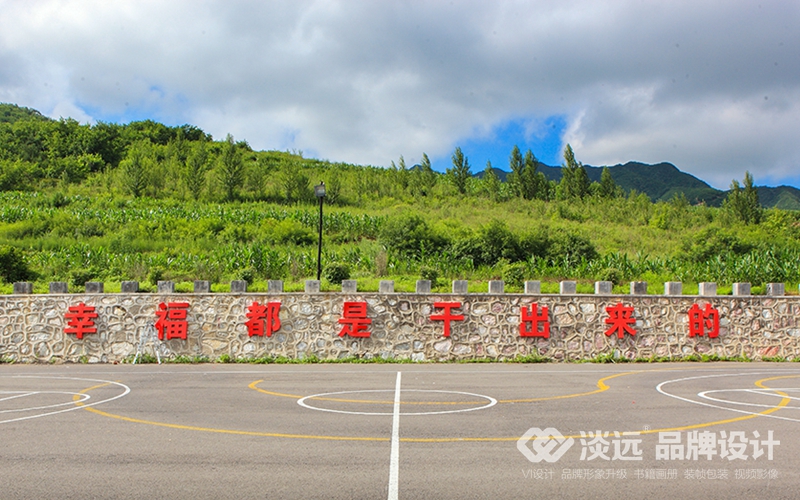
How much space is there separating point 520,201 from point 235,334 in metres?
41.1

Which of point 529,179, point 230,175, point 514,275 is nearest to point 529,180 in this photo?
point 529,179

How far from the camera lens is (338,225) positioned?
33.3 m

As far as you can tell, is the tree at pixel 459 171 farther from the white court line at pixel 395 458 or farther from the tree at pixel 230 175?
the white court line at pixel 395 458

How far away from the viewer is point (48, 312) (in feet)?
50.5

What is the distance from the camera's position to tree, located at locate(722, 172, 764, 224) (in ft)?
163

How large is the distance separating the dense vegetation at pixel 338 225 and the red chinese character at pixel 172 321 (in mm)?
2326

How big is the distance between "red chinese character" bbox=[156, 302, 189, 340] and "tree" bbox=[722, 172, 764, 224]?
49.0 metres

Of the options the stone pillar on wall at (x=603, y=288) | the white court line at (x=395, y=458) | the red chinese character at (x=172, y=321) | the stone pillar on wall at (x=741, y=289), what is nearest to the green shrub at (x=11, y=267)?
the red chinese character at (x=172, y=321)

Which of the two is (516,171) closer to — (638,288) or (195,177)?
(195,177)

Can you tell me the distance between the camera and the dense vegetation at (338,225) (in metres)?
22.9

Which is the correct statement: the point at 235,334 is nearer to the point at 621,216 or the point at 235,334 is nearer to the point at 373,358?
the point at 373,358

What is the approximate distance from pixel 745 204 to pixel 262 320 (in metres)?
49.3

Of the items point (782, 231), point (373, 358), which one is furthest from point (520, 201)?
point (373, 358)

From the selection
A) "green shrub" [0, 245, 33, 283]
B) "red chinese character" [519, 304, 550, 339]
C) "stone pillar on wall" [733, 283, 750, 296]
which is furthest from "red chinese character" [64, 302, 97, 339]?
"stone pillar on wall" [733, 283, 750, 296]
